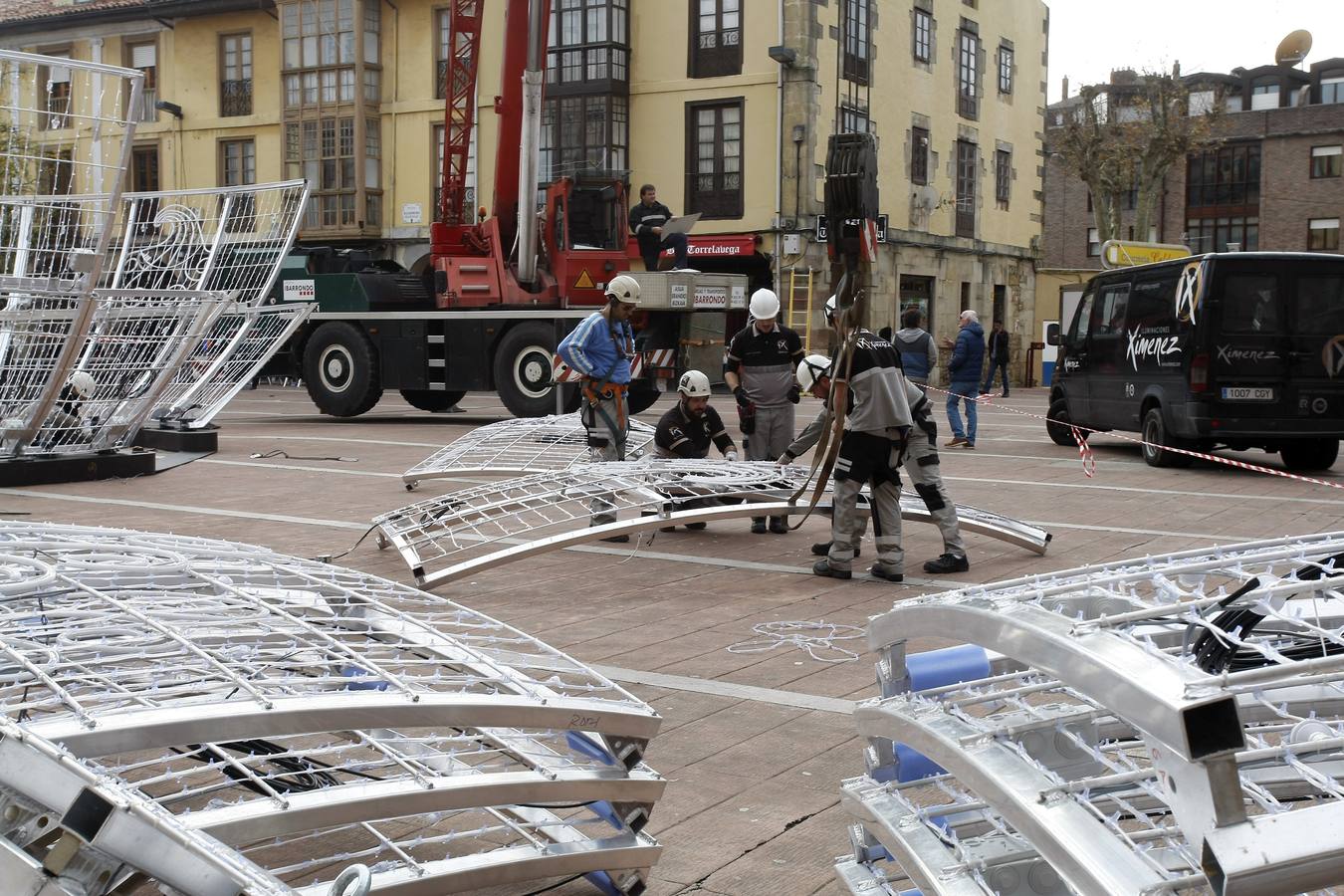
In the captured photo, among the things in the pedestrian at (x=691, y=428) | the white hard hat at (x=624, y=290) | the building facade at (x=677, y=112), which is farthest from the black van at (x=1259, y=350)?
the building facade at (x=677, y=112)

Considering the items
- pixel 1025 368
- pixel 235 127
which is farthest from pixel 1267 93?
pixel 235 127

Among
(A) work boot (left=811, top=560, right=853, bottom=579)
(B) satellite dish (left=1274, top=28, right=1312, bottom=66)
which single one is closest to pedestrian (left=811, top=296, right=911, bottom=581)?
(A) work boot (left=811, top=560, right=853, bottom=579)

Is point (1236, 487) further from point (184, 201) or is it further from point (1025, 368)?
point (1025, 368)

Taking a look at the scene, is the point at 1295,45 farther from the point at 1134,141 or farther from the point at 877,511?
the point at 877,511

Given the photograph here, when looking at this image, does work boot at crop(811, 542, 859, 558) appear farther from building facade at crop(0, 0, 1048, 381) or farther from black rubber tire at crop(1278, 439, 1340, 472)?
building facade at crop(0, 0, 1048, 381)

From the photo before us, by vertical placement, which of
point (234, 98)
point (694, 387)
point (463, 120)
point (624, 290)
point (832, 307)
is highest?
point (234, 98)

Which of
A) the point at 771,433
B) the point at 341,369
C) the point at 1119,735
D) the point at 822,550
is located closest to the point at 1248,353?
the point at 771,433

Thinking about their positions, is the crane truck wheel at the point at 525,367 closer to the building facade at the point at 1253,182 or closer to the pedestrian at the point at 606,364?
the pedestrian at the point at 606,364

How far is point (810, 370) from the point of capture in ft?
31.3

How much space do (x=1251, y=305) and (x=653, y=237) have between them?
10.3 meters

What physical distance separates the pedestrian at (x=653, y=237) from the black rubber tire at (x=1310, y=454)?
33.0 feet

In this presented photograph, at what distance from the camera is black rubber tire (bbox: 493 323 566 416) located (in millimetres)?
20016

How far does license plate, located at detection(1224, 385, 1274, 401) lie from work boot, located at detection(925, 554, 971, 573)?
21.7 feet

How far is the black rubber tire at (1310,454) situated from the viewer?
14.4m
